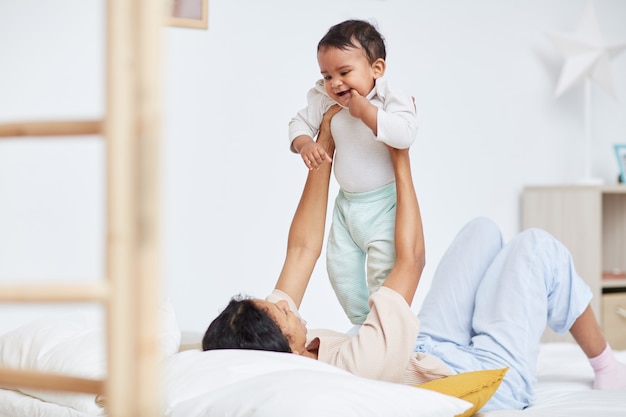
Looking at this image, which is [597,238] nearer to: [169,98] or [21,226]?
[169,98]

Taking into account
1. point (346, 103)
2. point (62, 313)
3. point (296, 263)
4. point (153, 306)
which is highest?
point (346, 103)

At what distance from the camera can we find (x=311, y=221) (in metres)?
1.71

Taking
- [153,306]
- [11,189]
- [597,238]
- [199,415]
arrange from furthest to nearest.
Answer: [597,238]
[11,189]
[199,415]
[153,306]

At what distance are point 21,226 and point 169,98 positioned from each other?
2.01 ft

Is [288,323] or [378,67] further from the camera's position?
[378,67]

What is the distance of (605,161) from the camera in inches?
148

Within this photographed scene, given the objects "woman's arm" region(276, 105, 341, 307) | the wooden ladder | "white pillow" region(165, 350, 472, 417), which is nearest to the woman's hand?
"woman's arm" region(276, 105, 341, 307)

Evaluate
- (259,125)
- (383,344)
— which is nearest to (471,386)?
(383,344)

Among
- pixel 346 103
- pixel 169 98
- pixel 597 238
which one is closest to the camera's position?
pixel 346 103

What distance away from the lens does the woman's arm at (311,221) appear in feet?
5.54

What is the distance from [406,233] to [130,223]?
1042 mm

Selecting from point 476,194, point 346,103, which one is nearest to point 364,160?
point 346,103

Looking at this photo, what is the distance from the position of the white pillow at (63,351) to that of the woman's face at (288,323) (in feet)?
0.61

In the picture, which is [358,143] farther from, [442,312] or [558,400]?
[558,400]
